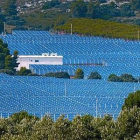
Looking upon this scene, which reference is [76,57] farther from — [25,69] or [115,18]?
[115,18]

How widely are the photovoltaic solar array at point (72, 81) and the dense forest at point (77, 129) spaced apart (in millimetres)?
11106

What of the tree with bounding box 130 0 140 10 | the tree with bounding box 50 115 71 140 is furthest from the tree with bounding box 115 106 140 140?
the tree with bounding box 130 0 140 10

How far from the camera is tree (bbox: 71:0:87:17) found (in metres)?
130

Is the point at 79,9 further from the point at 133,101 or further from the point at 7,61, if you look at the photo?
the point at 133,101

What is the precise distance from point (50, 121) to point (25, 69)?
4273cm

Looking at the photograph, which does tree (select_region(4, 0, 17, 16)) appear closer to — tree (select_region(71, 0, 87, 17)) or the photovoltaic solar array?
tree (select_region(71, 0, 87, 17))

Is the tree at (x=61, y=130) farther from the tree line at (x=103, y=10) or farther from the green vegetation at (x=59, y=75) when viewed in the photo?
the tree line at (x=103, y=10)

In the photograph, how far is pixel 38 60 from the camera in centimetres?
9531

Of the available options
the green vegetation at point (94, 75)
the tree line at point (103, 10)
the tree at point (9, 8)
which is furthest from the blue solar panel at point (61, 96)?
the tree at point (9, 8)

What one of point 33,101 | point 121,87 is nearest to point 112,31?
point 121,87

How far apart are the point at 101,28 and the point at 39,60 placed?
2010cm

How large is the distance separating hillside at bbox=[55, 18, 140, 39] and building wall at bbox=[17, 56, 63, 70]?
15.6 m

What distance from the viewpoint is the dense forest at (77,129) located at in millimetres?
43094

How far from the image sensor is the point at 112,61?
3612 inches
